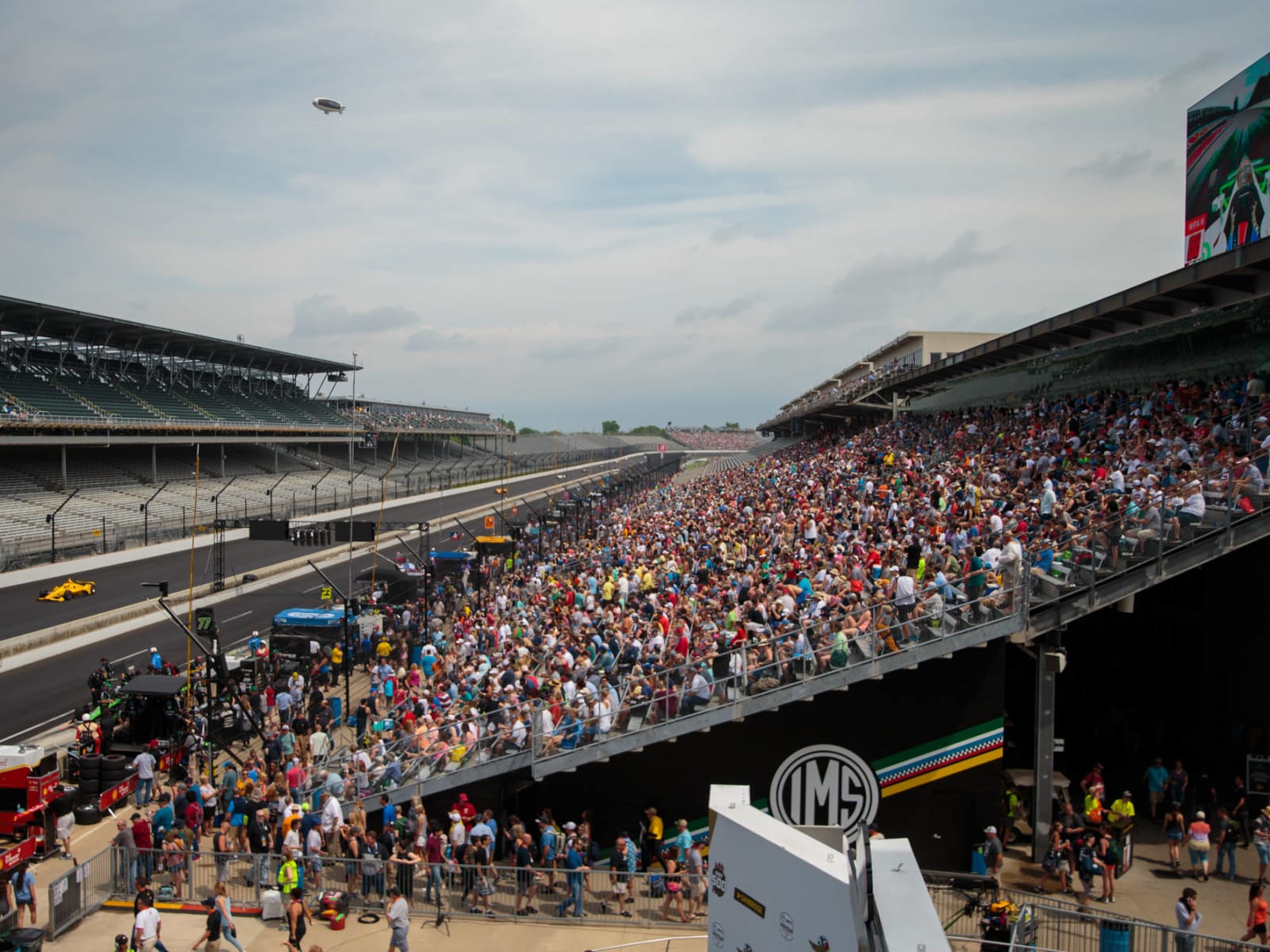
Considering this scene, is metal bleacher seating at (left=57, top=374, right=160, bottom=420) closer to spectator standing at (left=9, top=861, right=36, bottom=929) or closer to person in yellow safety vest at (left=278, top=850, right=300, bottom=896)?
spectator standing at (left=9, top=861, right=36, bottom=929)

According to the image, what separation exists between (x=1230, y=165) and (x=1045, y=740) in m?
16.8

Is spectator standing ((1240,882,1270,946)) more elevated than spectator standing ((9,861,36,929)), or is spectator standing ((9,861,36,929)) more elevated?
spectator standing ((1240,882,1270,946))

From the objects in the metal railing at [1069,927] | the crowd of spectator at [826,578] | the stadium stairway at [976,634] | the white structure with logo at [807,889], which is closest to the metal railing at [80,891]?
the crowd of spectator at [826,578]

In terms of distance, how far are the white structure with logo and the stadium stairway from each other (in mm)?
6910

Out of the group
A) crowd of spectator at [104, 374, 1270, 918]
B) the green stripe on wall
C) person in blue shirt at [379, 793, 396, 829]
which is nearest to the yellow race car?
crowd of spectator at [104, 374, 1270, 918]

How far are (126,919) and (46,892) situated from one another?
156 cm

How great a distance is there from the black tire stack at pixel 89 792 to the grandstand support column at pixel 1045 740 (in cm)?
1495

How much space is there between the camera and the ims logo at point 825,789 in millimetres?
6852

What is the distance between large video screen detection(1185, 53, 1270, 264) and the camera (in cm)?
2033

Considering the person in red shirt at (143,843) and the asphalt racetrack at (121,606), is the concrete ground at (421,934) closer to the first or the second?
the person in red shirt at (143,843)

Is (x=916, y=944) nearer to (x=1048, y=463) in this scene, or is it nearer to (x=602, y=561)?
(x=1048, y=463)

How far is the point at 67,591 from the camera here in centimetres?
3091

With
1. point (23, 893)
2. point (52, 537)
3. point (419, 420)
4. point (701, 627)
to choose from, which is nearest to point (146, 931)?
point (23, 893)

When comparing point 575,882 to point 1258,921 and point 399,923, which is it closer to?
point 399,923
